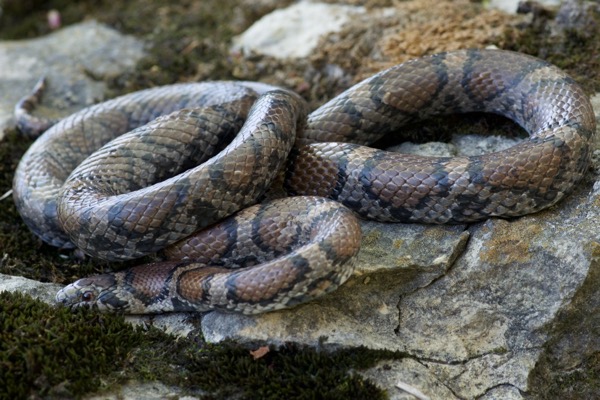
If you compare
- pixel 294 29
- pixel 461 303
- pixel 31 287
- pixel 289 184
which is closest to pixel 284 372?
pixel 461 303

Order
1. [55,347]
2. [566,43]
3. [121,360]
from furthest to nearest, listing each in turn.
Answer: [566,43]
[121,360]
[55,347]

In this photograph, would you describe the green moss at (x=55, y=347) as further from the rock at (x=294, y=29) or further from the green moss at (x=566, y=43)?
the green moss at (x=566, y=43)

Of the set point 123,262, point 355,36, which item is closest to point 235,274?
point 123,262

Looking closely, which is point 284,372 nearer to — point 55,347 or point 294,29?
point 55,347

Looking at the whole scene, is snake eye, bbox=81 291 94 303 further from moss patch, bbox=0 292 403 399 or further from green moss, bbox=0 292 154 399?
moss patch, bbox=0 292 403 399

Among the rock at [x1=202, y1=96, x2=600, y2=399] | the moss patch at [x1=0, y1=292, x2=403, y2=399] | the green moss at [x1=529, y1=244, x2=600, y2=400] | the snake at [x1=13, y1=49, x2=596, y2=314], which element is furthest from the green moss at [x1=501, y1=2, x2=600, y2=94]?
the moss patch at [x1=0, y1=292, x2=403, y2=399]

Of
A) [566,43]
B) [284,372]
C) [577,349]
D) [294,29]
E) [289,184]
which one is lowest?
[577,349]

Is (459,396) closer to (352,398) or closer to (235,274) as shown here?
(352,398)
